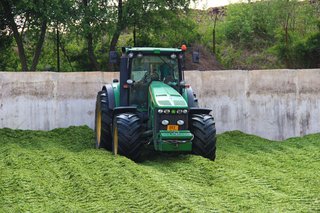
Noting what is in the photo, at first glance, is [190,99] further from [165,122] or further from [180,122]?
[165,122]

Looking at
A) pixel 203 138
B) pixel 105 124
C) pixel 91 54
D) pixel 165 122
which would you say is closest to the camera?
pixel 165 122

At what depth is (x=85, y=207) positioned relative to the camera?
834cm

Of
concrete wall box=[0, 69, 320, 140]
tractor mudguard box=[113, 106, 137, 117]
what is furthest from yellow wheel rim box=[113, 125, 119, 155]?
concrete wall box=[0, 69, 320, 140]

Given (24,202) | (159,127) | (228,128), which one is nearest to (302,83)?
(228,128)

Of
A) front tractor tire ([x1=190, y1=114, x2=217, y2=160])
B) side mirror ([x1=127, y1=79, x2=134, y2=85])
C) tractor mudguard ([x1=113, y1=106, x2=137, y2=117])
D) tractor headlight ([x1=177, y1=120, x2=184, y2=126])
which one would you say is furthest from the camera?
side mirror ([x1=127, y1=79, x2=134, y2=85])

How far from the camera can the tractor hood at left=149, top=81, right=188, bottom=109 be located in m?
11.7

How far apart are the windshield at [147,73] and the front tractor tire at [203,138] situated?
149 centimetres

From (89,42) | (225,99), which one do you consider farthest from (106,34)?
(225,99)

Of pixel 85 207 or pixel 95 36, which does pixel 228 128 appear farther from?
pixel 85 207

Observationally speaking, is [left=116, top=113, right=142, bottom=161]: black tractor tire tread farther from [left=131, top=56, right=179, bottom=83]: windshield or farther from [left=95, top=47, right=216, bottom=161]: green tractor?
[left=131, top=56, right=179, bottom=83]: windshield

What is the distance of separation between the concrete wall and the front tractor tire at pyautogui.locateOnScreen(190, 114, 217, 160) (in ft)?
15.4

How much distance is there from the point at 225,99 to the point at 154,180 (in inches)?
302

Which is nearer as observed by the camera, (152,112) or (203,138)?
(203,138)

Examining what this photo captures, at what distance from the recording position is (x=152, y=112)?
12023mm
